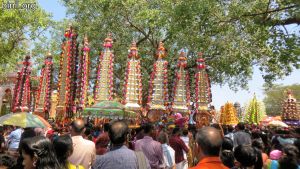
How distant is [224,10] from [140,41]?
40.4 ft

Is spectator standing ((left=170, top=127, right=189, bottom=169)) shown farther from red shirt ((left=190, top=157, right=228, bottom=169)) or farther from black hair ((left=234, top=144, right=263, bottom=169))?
red shirt ((left=190, top=157, right=228, bottom=169))

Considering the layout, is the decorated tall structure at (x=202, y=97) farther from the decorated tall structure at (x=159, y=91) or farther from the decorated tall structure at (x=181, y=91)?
the decorated tall structure at (x=159, y=91)

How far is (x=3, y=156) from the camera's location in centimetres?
384

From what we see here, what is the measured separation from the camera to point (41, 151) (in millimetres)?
2943

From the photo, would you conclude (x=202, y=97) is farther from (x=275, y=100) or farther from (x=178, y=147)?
(x=275, y=100)

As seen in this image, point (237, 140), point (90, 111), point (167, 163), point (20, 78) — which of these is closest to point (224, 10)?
point (90, 111)

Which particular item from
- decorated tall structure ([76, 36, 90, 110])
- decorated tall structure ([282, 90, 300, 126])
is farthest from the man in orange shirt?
decorated tall structure ([282, 90, 300, 126])

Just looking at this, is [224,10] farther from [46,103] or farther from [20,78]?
[20,78]

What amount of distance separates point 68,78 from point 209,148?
58.4ft

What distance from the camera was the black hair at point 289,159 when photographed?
13.9 feet

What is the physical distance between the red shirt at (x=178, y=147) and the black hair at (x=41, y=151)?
499 centimetres

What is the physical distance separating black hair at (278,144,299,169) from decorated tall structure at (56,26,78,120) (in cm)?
1667

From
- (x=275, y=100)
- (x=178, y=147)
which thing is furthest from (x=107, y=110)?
(x=275, y=100)

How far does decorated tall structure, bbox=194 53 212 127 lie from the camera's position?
19.8m
